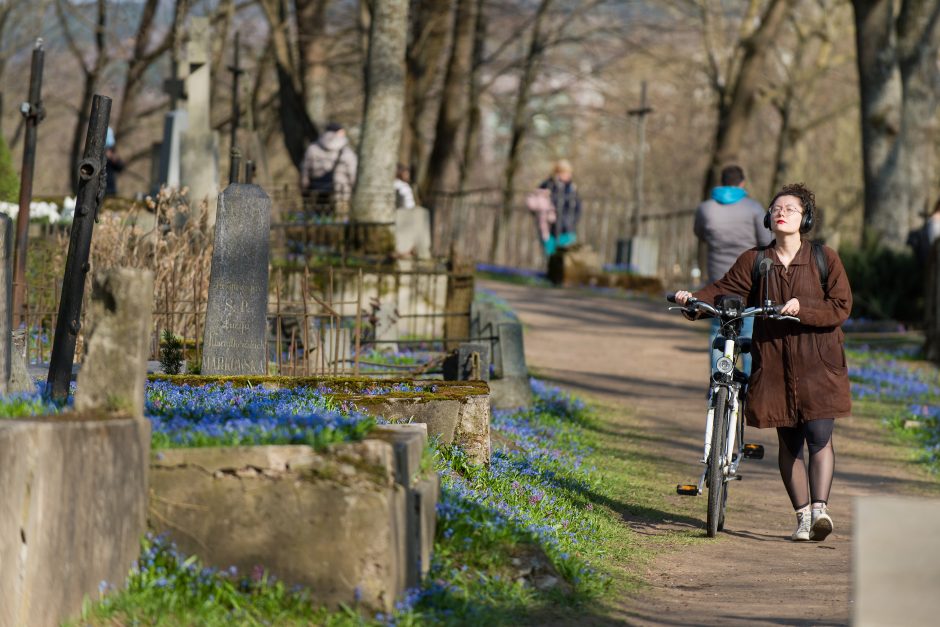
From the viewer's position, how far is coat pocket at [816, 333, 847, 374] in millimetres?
8016

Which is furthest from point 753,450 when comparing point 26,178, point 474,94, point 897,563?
point 474,94

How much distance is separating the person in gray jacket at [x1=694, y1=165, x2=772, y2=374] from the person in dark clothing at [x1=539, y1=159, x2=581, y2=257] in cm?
1393

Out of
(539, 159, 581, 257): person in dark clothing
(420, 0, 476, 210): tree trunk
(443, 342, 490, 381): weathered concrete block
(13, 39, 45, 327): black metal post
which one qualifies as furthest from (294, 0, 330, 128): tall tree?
(443, 342, 490, 381): weathered concrete block

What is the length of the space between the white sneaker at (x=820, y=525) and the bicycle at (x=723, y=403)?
0.50m

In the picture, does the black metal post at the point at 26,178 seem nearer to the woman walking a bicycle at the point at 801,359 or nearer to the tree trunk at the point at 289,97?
the woman walking a bicycle at the point at 801,359

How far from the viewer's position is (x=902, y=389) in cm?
1594

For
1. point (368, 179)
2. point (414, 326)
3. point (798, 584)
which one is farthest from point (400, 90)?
point (798, 584)

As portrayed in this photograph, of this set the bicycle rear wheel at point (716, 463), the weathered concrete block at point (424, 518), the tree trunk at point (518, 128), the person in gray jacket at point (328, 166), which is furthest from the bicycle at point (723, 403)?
the tree trunk at point (518, 128)

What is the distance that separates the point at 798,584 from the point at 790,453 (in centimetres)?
143

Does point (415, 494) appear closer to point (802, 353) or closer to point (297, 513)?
point (297, 513)

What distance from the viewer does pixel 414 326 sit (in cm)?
1434

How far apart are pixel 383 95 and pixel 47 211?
512cm

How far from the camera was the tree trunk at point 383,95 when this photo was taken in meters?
18.7

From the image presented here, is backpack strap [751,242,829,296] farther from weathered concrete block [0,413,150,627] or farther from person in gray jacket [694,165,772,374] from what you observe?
weathered concrete block [0,413,150,627]
